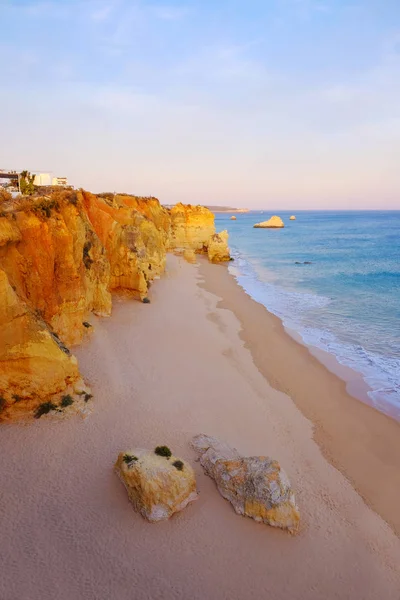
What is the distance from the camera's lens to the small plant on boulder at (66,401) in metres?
13.9

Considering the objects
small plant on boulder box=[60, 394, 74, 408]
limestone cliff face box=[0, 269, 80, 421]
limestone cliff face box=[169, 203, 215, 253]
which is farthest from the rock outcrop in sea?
limestone cliff face box=[169, 203, 215, 253]

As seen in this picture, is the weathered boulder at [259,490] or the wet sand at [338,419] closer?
the weathered boulder at [259,490]

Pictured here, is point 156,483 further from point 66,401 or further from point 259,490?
point 66,401

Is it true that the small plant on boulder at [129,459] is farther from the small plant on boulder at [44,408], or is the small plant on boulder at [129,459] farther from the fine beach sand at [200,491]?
the small plant on boulder at [44,408]

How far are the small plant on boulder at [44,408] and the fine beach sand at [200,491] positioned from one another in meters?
0.36

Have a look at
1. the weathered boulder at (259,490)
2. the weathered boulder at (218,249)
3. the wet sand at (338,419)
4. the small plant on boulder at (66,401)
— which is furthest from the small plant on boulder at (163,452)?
the weathered boulder at (218,249)

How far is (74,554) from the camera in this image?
915 cm

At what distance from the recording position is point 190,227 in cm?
6209

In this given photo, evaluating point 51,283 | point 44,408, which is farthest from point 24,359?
point 51,283

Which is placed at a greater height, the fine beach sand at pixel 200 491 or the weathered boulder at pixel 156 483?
the weathered boulder at pixel 156 483

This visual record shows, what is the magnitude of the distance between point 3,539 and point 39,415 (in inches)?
172

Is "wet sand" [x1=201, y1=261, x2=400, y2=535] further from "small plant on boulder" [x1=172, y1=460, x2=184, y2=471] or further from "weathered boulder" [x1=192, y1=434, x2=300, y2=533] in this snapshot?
"small plant on boulder" [x1=172, y1=460, x2=184, y2=471]

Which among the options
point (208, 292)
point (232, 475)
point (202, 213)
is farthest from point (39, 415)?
point (202, 213)

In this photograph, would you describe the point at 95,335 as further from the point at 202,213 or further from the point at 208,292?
the point at 202,213
